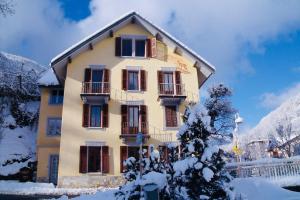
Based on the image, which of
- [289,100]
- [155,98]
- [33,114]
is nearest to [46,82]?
[33,114]

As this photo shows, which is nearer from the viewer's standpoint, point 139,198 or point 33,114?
point 139,198

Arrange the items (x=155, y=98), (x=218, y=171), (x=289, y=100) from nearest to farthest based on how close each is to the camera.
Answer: (x=218, y=171) < (x=155, y=98) < (x=289, y=100)

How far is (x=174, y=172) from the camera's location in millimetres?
8812

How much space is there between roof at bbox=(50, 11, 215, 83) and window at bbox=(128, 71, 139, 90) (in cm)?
356

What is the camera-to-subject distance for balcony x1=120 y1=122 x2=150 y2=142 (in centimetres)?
2295

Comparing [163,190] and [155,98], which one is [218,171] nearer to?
[163,190]

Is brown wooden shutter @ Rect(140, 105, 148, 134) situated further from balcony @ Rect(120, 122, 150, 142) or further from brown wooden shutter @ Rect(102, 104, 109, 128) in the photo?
brown wooden shutter @ Rect(102, 104, 109, 128)

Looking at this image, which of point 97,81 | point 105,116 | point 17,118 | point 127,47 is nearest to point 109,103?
point 105,116

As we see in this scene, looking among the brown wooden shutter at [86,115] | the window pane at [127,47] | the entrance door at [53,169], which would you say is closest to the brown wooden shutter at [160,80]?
the window pane at [127,47]

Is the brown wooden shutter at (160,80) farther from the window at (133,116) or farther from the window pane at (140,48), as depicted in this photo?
the window at (133,116)

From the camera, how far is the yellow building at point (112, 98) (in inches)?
889

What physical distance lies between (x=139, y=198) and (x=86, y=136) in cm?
1461

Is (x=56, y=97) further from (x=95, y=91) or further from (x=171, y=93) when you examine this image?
(x=171, y=93)

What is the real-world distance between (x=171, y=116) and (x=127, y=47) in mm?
6541
